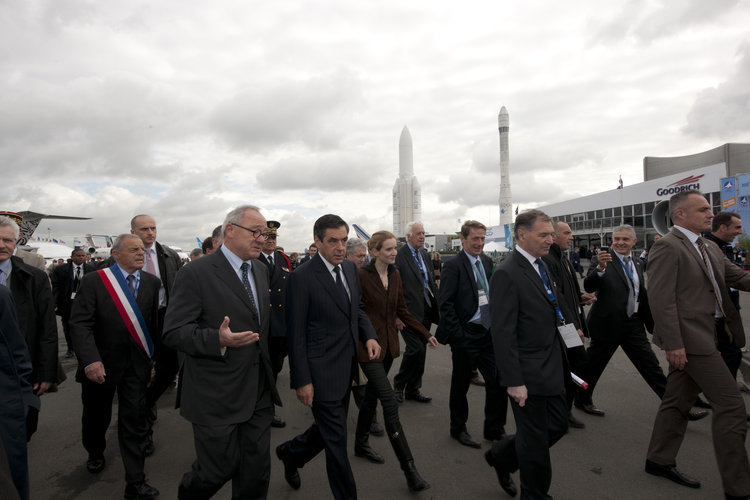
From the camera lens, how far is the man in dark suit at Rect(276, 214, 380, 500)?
2725 mm


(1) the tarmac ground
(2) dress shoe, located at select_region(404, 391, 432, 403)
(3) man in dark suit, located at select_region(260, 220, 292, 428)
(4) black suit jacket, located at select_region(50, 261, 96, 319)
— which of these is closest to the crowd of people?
(1) the tarmac ground

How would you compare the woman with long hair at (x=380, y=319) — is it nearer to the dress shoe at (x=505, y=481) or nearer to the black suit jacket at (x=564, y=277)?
the dress shoe at (x=505, y=481)

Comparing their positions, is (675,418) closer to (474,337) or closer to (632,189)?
(474,337)

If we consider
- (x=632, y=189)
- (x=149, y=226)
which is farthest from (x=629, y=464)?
(x=632, y=189)

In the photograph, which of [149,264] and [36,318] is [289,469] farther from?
[149,264]

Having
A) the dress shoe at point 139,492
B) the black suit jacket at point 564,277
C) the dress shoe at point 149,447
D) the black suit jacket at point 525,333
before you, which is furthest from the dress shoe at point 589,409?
the dress shoe at point 149,447

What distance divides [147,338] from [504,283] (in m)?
2.81

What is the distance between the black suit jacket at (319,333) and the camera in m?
2.79

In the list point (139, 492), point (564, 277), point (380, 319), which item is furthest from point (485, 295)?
point (139, 492)

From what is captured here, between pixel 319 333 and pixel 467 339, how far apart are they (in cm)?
171

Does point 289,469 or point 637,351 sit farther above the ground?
point 637,351

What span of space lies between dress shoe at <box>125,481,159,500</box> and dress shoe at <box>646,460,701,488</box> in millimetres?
3726

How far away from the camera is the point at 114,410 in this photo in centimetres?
525

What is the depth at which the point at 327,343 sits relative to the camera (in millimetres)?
2879
